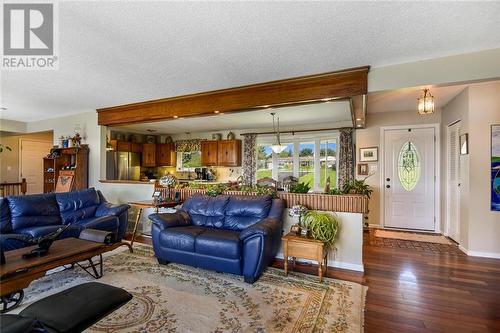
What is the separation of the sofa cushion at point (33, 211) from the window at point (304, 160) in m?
4.70

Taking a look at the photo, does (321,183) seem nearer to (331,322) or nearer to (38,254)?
(331,322)

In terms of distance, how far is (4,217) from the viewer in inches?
133

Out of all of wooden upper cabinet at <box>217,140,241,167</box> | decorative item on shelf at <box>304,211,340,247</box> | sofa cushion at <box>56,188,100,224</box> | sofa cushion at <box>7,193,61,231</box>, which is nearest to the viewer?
decorative item on shelf at <box>304,211,340,247</box>

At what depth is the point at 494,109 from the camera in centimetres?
376

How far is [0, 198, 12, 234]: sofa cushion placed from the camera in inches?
131

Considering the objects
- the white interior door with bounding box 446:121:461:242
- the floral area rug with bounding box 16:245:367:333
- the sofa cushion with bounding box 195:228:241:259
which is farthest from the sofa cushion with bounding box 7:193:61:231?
the white interior door with bounding box 446:121:461:242

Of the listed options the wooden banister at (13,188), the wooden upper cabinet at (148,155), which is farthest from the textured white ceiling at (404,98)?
the wooden banister at (13,188)

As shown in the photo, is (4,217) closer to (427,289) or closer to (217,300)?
(217,300)

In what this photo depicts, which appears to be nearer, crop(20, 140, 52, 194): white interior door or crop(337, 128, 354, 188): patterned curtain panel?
crop(337, 128, 354, 188): patterned curtain panel

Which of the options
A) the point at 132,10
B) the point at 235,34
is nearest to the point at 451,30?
the point at 235,34

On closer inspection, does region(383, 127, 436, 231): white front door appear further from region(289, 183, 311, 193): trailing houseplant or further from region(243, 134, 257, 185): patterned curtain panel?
region(243, 134, 257, 185): patterned curtain panel

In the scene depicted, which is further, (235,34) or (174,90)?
(174,90)

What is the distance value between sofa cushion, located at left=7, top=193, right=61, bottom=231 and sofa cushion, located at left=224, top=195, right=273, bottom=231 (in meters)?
2.65

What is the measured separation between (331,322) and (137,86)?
3945 millimetres
